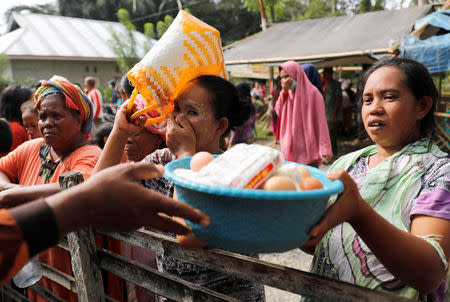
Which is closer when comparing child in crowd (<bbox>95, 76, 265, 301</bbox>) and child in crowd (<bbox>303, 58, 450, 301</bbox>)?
child in crowd (<bbox>303, 58, 450, 301</bbox>)

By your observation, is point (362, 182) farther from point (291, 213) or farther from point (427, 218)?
point (291, 213)

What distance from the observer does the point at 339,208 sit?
0.84m

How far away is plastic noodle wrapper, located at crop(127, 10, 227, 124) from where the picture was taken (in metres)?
1.36

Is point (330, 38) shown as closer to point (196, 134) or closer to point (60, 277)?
point (196, 134)

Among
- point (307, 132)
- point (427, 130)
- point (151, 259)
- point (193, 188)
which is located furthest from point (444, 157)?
point (307, 132)

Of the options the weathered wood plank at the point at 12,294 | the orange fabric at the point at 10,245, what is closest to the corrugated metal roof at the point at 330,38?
the weathered wood plank at the point at 12,294

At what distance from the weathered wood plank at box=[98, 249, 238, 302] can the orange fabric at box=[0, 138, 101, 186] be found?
28.8 inches

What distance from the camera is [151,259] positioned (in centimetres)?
220

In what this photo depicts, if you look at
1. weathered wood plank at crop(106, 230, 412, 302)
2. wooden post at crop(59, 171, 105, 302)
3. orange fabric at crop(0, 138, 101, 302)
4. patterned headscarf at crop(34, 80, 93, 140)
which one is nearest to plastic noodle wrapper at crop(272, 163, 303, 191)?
weathered wood plank at crop(106, 230, 412, 302)

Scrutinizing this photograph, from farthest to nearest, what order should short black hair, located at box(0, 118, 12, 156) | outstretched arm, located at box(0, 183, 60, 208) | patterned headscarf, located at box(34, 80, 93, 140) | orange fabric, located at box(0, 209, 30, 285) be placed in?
short black hair, located at box(0, 118, 12, 156) → patterned headscarf, located at box(34, 80, 93, 140) → outstretched arm, located at box(0, 183, 60, 208) → orange fabric, located at box(0, 209, 30, 285)

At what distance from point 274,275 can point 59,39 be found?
24.2 metres

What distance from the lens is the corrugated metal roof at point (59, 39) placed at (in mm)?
18766

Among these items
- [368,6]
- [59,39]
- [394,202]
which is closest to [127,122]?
[394,202]

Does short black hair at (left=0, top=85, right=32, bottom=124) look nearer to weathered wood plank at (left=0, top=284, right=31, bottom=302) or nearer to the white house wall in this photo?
weathered wood plank at (left=0, top=284, right=31, bottom=302)
